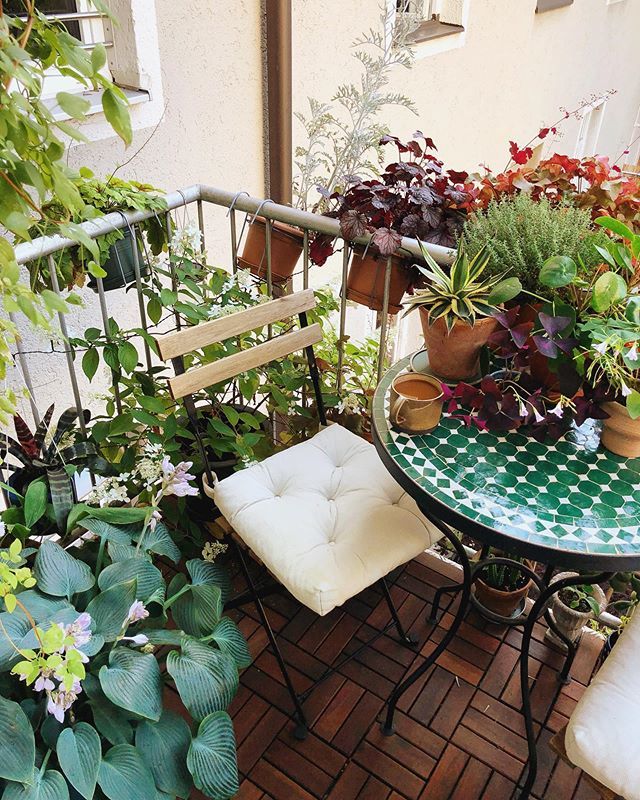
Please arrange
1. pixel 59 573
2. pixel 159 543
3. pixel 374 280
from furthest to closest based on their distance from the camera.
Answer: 1. pixel 374 280
2. pixel 159 543
3. pixel 59 573

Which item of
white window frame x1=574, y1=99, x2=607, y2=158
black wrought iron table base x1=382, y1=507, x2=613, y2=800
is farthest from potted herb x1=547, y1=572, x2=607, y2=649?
white window frame x1=574, y1=99, x2=607, y2=158

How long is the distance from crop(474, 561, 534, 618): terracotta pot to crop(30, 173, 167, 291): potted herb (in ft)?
4.93

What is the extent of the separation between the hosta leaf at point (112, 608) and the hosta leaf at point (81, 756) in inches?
7.6

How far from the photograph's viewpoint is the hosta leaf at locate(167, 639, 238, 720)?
1.52 m

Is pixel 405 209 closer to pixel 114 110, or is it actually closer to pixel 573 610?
pixel 114 110

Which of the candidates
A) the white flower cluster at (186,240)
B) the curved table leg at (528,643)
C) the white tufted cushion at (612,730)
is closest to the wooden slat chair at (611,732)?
the white tufted cushion at (612,730)

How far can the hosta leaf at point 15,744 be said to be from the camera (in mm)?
1276

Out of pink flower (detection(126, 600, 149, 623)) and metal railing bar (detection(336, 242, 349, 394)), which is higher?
metal railing bar (detection(336, 242, 349, 394))

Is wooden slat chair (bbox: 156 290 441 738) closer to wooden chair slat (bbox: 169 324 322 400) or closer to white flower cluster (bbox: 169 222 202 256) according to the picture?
wooden chair slat (bbox: 169 324 322 400)

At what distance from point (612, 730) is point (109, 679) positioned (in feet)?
3.43

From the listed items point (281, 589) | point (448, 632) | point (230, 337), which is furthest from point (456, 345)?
point (281, 589)

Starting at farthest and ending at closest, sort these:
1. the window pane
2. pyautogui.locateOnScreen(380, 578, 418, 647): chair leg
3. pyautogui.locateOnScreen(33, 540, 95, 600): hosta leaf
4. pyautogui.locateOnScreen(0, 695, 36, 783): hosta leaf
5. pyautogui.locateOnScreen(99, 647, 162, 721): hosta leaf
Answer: the window pane, pyautogui.locateOnScreen(380, 578, 418, 647): chair leg, pyautogui.locateOnScreen(33, 540, 95, 600): hosta leaf, pyautogui.locateOnScreen(99, 647, 162, 721): hosta leaf, pyautogui.locateOnScreen(0, 695, 36, 783): hosta leaf

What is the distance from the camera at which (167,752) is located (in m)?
1.48

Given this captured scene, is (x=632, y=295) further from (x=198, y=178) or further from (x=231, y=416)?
(x=198, y=178)
